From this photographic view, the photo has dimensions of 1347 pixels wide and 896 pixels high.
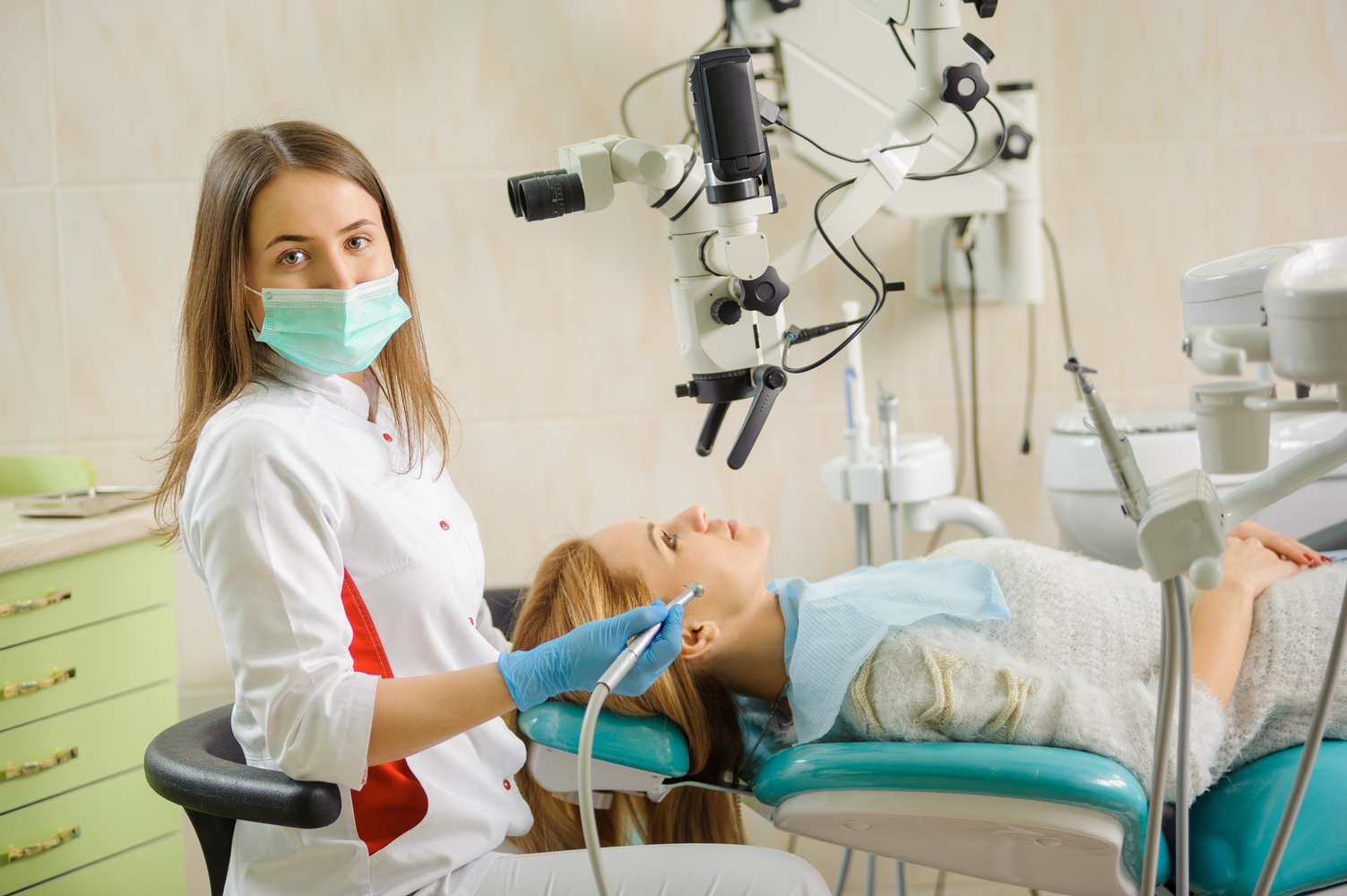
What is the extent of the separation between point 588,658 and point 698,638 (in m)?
0.37

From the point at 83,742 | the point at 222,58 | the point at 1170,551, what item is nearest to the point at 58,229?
the point at 222,58

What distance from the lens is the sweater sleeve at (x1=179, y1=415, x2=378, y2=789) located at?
927 mm

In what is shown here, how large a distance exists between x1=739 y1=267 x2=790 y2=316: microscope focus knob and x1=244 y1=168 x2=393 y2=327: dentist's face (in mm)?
449

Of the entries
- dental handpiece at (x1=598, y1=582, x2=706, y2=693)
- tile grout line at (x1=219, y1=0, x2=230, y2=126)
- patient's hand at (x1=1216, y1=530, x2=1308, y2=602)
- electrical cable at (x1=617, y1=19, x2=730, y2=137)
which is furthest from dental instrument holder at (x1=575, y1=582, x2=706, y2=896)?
tile grout line at (x1=219, y1=0, x2=230, y2=126)

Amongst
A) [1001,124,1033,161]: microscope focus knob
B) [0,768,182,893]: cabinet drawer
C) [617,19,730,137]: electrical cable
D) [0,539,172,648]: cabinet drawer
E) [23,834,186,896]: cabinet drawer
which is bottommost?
[23,834,186,896]: cabinet drawer

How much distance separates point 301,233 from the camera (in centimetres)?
110

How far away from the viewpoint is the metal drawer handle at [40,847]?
1.48 meters

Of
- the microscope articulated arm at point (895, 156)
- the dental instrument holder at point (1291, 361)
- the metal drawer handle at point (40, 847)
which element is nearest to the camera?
the dental instrument holder at point (1291, 361)

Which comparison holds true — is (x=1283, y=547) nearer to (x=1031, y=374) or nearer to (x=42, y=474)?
(x=1031, y=374)

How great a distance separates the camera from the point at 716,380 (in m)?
1.12

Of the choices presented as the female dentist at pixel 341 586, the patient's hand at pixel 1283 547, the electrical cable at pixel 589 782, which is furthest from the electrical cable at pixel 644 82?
the electrical cable at pixel 589 782

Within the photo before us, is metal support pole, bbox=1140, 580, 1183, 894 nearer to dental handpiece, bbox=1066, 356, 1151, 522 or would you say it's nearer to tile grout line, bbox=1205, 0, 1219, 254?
dental handpiece, bbox=1066, 356, 1151, 522

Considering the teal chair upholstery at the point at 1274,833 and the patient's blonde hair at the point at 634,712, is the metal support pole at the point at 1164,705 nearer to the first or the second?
the teal chair upholstery at the point at 1274,833

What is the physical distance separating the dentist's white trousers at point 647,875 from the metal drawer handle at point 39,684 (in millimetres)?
842
